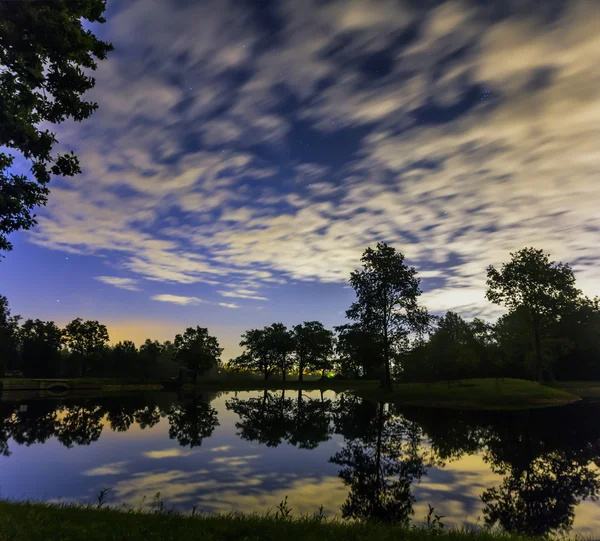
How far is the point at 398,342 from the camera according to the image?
5716cm

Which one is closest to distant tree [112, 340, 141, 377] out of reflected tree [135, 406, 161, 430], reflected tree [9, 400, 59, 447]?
reflected tree [9, 400, 59, 447]

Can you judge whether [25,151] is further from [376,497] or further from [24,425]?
[24,425]

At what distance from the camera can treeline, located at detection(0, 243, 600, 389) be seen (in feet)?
192

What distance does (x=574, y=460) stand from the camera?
1794cm

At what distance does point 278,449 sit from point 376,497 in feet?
30.6

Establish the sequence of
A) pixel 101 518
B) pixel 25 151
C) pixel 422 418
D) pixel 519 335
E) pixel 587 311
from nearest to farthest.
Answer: pixel 101 518
pixel 25 151
pixel 422 418
pixel 519 335
pixel 587 311

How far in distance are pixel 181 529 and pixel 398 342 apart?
2031 inches

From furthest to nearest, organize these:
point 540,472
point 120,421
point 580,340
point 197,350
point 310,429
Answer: point 197,350
point 580,340
point 120,421
point 310,429
point 540,472

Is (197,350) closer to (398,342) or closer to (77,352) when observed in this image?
(77,352)

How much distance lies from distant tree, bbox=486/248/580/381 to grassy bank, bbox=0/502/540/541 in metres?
65.6

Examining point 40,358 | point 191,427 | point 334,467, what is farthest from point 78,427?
point 40,358

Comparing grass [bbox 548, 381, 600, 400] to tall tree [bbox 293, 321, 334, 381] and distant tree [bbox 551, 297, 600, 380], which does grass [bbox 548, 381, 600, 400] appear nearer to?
distant tree [bbox 551, 297, 600, 380]

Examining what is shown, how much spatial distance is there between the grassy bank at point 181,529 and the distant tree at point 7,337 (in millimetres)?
133374

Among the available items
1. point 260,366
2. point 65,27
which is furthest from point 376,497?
point 260,366
